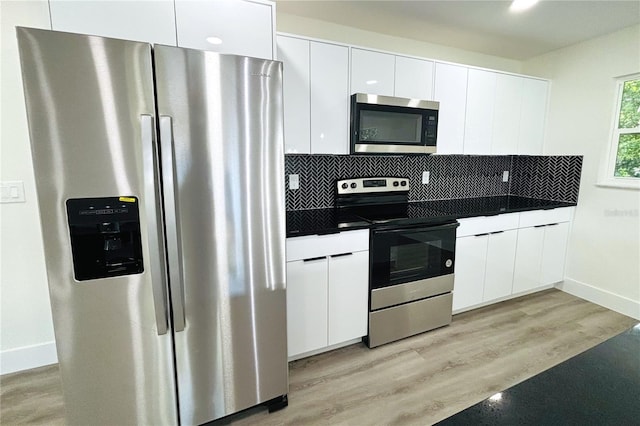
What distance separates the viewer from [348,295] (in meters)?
2.17

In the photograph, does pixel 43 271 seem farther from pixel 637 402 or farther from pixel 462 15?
pixel 462 15

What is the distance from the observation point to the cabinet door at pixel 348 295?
211cm

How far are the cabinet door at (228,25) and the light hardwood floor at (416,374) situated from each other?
2.04 meters

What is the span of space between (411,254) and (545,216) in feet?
5.47

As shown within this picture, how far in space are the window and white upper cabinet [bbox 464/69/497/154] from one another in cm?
112

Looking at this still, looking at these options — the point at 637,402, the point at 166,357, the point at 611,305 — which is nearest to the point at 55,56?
the point at 166,357

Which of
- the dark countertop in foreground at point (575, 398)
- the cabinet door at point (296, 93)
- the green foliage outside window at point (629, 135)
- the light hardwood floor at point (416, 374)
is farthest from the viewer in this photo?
the green foliage outside window at point (629, 135)

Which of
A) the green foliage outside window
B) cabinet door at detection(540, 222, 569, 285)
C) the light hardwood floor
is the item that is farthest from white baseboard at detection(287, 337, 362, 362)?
the green foliage outside window

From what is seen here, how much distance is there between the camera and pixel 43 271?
205cm

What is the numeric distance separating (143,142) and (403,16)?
2259 millimetres

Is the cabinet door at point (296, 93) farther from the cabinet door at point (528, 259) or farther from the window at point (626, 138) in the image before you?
the window at point (626, 138)

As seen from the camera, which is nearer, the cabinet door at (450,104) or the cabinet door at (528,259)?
the cabinet door at (450,104)

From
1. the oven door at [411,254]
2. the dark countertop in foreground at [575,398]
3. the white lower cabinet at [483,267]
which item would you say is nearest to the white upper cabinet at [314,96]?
the oven door at [411,254]

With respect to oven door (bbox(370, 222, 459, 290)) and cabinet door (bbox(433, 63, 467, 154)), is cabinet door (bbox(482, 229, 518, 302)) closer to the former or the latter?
oven door (bbox(370, 222, 459, 290))
